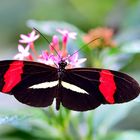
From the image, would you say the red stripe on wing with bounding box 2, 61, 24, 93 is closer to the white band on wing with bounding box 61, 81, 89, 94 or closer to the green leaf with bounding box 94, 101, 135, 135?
the white band on wing with bounding box 61, 81, 89, 94

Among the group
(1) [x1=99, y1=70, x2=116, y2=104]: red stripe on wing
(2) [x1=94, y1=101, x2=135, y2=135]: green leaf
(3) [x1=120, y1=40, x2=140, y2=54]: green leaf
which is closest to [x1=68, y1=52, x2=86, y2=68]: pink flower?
(1) [x1=99, y1=70, x2=116, y2=104]: red stripe on wing

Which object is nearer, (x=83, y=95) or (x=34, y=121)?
(x=83, y=95)

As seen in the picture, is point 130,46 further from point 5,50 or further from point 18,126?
point 5,50

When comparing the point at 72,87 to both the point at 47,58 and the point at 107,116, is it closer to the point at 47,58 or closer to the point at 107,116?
the point at 47,58

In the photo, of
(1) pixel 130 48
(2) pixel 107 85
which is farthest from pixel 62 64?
(1) pixel 130 48

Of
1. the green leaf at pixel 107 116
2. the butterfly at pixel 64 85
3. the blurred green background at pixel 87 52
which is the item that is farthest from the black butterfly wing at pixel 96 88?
the green leaf at pixel 107 116

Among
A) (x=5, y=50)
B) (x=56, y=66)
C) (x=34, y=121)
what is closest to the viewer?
(x=56, y=66)

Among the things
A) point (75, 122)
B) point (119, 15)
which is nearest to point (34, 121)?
point (75, 122)

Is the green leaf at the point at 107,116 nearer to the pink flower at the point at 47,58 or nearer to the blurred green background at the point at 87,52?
the blurred green background at the point at 87,52
